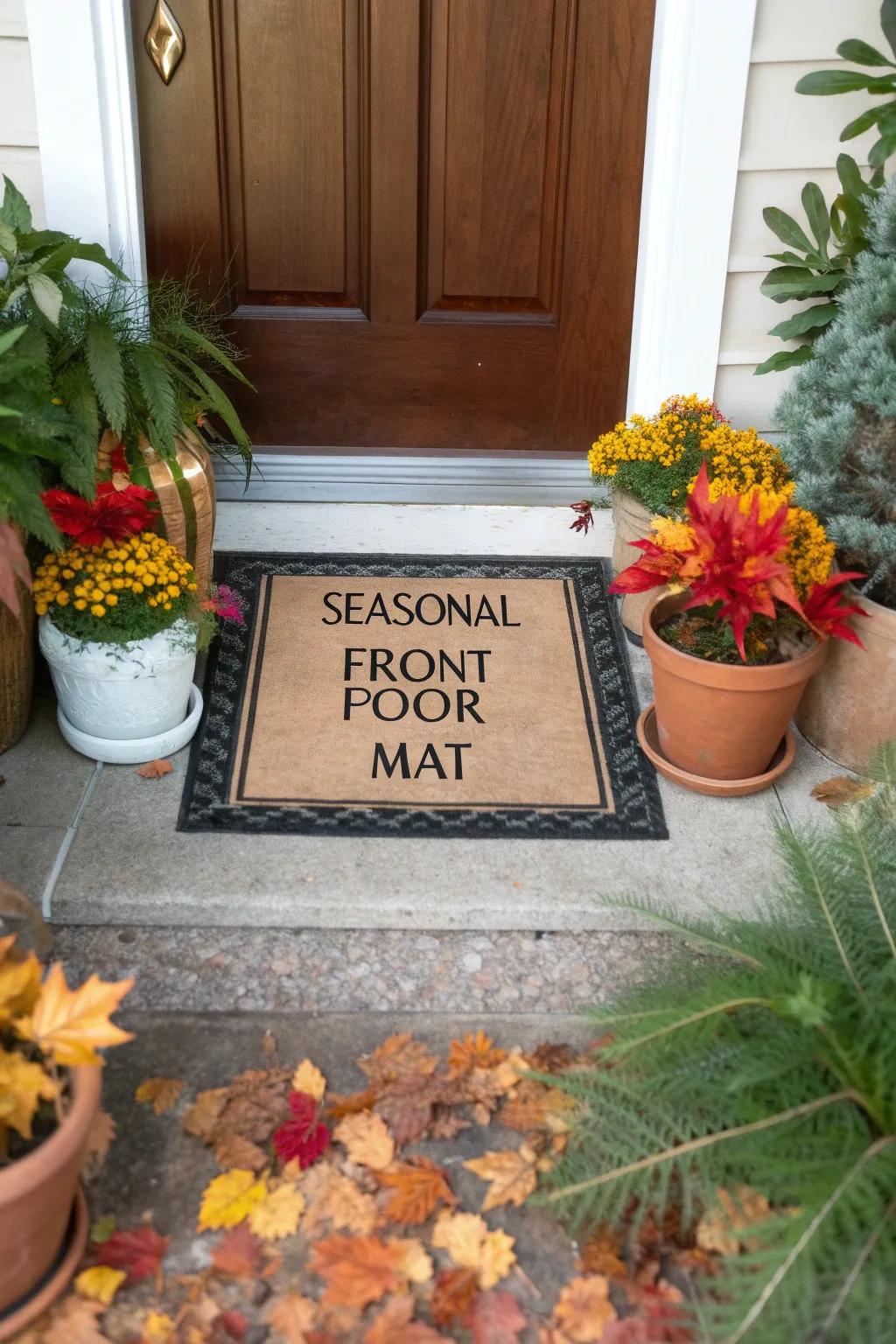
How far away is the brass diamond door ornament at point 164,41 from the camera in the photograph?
265 centimetres

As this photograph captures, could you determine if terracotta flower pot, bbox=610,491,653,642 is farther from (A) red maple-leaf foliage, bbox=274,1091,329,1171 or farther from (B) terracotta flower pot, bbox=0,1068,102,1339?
(B) terracotta flower pot, bbox=0,1068,102,1339

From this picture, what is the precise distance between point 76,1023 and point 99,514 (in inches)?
46.1

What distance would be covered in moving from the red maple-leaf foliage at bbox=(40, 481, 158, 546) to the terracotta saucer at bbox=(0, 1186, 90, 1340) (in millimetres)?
1161

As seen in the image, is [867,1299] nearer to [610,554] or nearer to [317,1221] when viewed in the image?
[317,1221]

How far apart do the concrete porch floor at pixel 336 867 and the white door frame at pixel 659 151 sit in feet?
3.54

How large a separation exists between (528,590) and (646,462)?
46 cm

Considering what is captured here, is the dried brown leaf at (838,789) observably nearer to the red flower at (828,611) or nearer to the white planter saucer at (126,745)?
the red flower at (828,611)

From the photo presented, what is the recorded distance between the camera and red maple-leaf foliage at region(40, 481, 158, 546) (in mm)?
2283

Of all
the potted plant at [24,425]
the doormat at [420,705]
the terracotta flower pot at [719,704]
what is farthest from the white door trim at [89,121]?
the terracotta flower pot at [719,704]

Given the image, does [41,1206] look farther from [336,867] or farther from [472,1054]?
[336,867]

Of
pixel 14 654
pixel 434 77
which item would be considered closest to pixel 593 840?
pixel 14 654

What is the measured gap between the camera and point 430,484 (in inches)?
123

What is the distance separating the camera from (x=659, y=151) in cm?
270

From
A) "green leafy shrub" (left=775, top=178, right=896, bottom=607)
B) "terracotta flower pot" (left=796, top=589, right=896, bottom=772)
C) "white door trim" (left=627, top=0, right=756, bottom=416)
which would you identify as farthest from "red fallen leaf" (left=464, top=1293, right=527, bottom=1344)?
"white door trim" (left=627, top=0, right=756, bottom=416)
